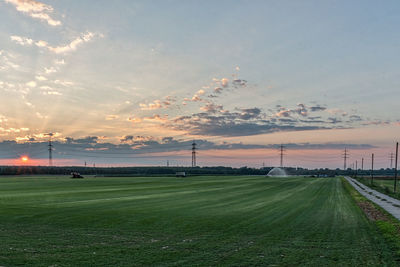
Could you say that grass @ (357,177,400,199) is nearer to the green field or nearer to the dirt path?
the dirt path

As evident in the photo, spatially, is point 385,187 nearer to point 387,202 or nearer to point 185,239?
point 387,202

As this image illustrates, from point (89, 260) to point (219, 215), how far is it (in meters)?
12.7

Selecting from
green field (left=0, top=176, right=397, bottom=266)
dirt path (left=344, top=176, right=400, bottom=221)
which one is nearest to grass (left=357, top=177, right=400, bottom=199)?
dirt path (left=344, top=176, right=400, bottom=221)

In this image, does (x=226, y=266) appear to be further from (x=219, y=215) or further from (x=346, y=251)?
(x=219, y=215)

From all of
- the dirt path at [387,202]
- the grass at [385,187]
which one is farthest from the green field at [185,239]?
the grass at [385,187]

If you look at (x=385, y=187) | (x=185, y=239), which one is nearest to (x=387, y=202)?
(x=185, y=239)

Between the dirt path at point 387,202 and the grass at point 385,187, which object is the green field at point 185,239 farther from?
the grass at point 385,187

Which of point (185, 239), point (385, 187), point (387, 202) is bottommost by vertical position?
point (385, 187)

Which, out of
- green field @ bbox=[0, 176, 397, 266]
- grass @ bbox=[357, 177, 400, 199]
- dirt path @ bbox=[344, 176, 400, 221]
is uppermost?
green field @ bbox=[0, 176, 397, 266]

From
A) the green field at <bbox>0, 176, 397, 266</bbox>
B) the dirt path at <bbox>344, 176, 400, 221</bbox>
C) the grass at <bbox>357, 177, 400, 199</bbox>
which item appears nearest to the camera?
the green field at <bbox>0, 176, 397, 266</bbox>

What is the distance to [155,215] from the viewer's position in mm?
22062

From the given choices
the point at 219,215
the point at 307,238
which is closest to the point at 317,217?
the point at 219,215

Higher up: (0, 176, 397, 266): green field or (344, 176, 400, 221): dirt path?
(0, 176, 397, 266): green field

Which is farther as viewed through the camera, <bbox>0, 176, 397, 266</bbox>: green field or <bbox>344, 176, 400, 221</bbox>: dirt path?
<bbox>344, 176, 400, 221</bbox>: dirt path
